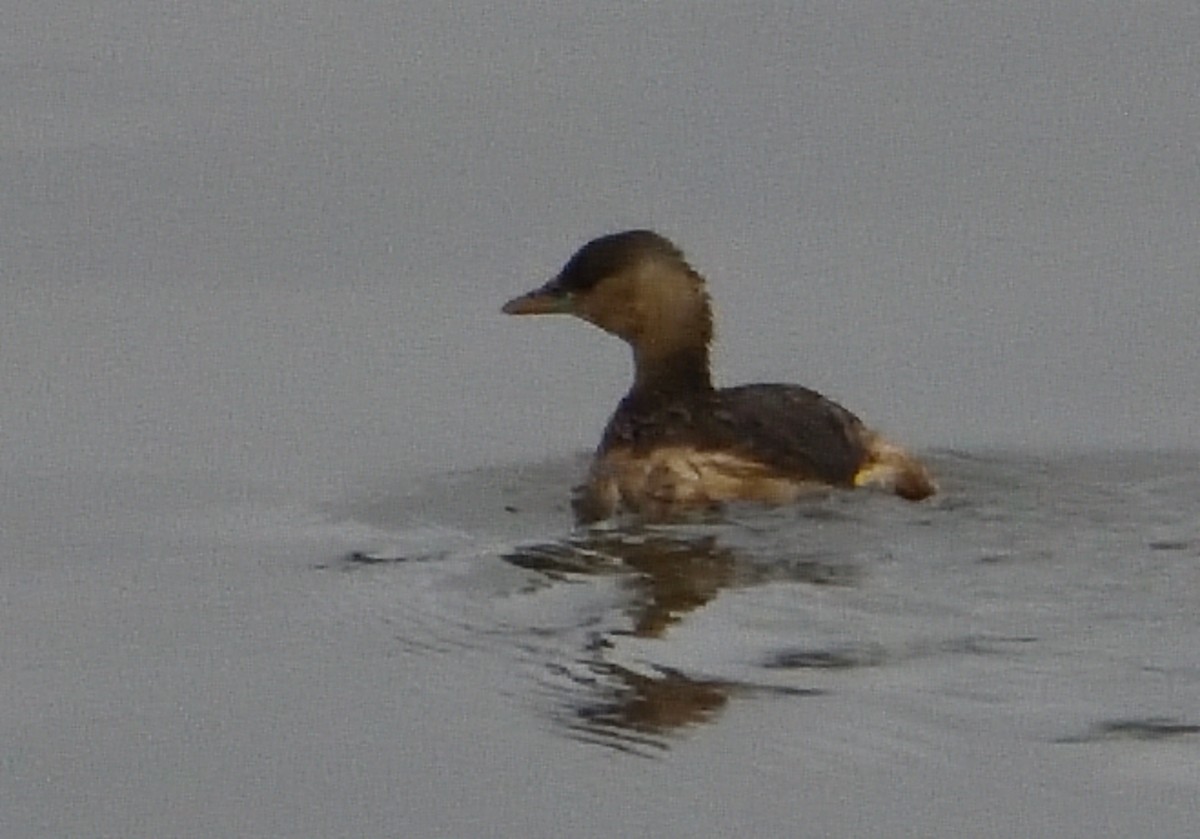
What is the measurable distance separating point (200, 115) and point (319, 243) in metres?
1.07

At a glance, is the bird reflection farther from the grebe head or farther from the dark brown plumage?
the grebe head

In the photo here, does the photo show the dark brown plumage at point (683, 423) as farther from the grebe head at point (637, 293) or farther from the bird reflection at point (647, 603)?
the bird reflection at point (647, 603)

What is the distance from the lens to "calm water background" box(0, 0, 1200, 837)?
900cm

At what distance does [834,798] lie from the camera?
8.69 meters

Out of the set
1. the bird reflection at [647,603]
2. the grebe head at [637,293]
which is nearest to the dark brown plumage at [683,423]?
the grebe head at [637,293]

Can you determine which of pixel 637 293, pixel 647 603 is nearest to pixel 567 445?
pixel 637 293

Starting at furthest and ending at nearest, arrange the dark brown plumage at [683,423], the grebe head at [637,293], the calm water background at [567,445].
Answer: the grebe head at [637,293] → the dark brown plumage at [683,423] → the calm water background at [567,445]

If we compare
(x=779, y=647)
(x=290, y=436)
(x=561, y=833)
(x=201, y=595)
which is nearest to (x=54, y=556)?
(x=201, y=595)

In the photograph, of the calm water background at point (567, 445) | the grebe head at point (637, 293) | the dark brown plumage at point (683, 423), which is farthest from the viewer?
the grebe head at point (637, 293)

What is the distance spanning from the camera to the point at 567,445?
13.0 m

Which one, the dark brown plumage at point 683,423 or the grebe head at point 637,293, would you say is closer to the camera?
the dark brown plumage at point 683,423

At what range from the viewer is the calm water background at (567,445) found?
9.00 m

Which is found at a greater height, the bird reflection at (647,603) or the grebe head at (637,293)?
the grebe head at (637,293)

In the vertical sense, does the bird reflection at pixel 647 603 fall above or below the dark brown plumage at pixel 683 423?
below
